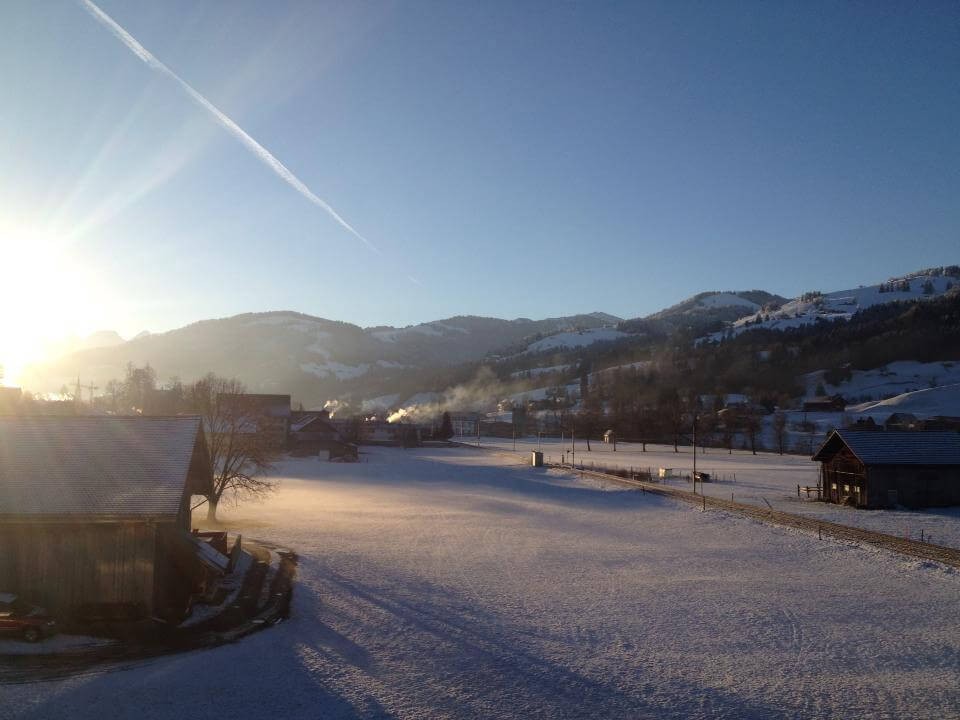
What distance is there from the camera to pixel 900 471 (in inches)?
1703

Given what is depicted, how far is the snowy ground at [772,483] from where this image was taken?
3631 cm

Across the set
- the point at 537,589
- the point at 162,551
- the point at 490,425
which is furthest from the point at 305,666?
the point at 490,425

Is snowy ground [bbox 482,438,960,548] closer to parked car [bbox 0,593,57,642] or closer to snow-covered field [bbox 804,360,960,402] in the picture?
parked car [bbox 0,593,57,642]

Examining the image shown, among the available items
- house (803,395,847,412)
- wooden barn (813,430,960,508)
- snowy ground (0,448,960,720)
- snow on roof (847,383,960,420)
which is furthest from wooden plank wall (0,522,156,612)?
house (803,395,847,412)

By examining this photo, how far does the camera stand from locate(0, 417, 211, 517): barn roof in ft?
60.4

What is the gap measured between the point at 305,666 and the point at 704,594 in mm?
13550

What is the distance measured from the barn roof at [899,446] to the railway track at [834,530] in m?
9.06

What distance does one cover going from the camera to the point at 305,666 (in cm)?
1573

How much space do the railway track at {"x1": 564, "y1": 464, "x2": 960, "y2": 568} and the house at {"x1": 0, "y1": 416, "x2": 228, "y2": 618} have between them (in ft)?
88.2

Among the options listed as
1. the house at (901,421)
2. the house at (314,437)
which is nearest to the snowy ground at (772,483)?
the house at (901,421)

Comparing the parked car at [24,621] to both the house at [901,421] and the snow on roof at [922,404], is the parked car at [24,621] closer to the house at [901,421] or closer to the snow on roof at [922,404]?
the house at [901,421]

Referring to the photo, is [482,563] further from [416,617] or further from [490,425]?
[490,425]

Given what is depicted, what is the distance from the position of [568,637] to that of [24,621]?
1358 centimetres

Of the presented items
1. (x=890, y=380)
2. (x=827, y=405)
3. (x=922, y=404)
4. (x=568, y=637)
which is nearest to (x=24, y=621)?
(x=568, y=637)
